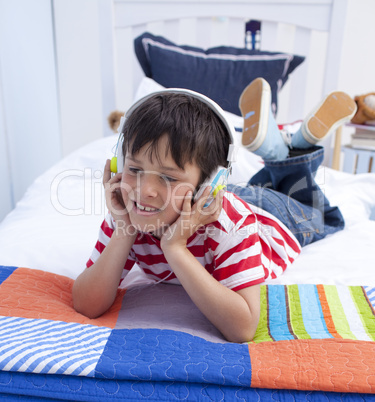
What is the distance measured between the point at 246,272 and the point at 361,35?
1866 millimetres

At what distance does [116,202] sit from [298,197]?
1.98ft

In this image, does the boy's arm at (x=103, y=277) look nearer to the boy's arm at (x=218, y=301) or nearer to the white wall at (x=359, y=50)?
the boy's arm at (x=218, y=301)

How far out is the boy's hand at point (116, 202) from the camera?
2.66 ft

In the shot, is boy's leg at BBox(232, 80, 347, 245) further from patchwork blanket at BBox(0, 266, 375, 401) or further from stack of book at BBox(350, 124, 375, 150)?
stack of book at BBox(350, 124, 375, 150)

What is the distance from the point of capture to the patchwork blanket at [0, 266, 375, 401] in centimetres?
Answer: 56

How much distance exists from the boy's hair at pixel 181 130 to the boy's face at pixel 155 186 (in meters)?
0.01

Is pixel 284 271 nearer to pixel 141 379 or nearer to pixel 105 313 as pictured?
pixel 105 313

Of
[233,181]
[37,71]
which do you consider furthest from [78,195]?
[37,71]

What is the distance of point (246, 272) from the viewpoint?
2.56 ft

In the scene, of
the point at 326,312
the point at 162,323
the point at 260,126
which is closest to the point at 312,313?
the point at 326,312

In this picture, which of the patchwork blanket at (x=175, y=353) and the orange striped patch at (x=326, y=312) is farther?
the orange striped patch at (x=326, y=312)

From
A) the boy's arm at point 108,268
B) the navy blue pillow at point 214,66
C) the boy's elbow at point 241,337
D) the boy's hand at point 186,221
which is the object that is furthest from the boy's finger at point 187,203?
the navy blue pillow at point 214,66

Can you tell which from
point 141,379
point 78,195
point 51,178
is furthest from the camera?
point 51,178

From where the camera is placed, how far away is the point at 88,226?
1.21 metres
